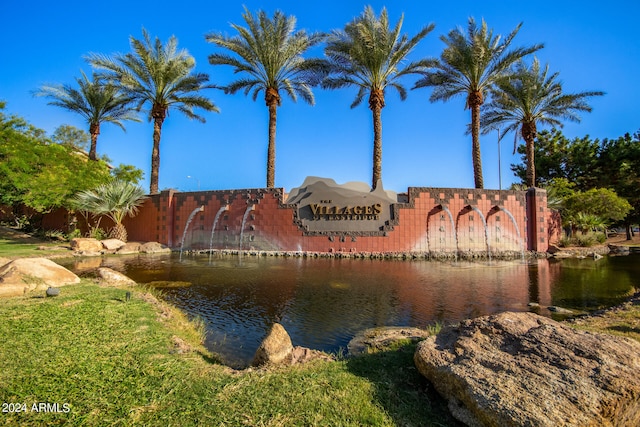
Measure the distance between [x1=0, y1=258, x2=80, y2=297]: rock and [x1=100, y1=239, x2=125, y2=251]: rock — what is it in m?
11.5

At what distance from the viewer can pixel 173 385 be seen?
3074mm

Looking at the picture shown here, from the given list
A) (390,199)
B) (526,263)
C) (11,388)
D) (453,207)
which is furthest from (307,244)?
(11,388)

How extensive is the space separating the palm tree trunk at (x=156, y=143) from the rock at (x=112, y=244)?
4856mm

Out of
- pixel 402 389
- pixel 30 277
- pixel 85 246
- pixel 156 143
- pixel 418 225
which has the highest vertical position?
pixel 156 143

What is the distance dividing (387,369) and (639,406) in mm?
2005

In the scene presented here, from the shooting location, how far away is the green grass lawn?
258 centimetres

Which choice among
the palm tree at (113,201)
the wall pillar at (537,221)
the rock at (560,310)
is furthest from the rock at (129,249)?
the wall pillar at (537,221)

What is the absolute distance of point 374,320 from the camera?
256 inches

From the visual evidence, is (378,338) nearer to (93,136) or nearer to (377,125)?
(377,125)

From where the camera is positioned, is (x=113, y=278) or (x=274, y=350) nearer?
(x=274, y=350)

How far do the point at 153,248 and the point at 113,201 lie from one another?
13.1 ft

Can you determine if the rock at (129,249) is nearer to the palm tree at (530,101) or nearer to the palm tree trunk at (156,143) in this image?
the palm tree trunk at (156,143)

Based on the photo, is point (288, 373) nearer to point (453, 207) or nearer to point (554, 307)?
point (554, 307)

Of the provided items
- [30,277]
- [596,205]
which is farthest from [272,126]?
[596,205]
